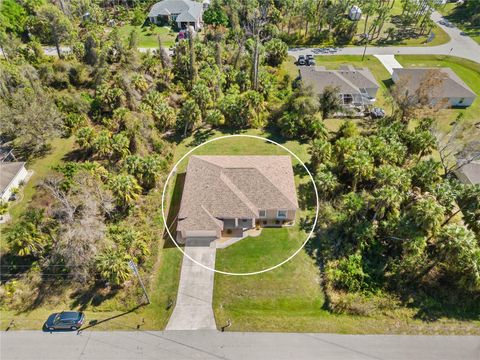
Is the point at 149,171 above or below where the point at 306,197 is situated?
above

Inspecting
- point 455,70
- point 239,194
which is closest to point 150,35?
point 239,194

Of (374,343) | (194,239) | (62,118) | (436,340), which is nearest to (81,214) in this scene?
(194,239)

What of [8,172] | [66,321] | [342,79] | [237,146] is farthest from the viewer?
[342,79]

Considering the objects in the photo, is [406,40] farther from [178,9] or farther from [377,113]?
[178,9]

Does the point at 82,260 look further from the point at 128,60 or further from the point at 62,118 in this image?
the point at 128,60

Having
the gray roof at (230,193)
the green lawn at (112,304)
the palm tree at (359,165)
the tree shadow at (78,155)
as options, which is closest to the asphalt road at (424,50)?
the palm tree at (359,165)

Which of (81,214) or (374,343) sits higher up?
(81,214)

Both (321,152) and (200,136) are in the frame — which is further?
(200,136)
